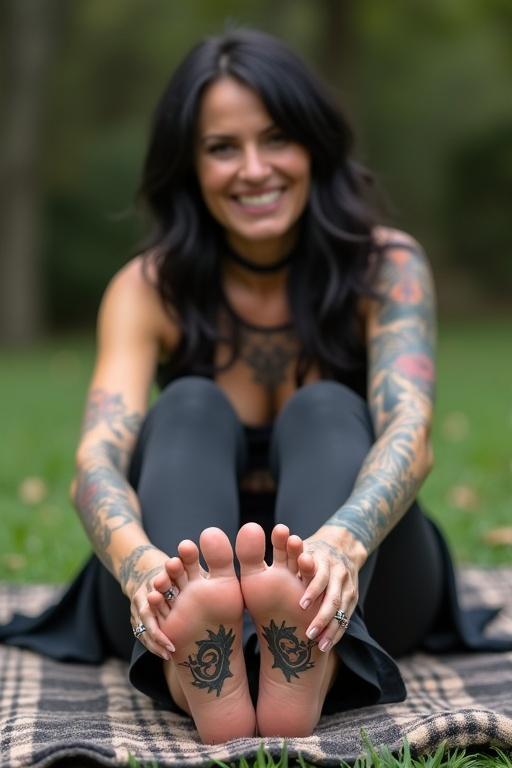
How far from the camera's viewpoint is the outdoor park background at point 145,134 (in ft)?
41.5

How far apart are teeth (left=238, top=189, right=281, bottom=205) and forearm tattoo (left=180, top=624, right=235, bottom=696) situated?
44.4 inches

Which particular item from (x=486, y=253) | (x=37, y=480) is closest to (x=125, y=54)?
(x=486, y=253)

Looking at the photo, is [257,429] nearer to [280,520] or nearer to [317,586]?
[280,520]

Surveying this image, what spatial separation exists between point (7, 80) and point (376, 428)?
11361 millimetres

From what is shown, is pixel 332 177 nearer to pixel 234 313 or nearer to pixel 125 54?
pixel 234 313

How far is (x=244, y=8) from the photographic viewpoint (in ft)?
53.8

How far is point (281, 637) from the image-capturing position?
69.4 inches

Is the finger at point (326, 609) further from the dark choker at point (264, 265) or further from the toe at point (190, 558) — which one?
the dark choker at point (264, 265)

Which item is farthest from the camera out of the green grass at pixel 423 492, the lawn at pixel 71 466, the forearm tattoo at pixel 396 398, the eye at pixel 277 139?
the lawn at pixel 71 466

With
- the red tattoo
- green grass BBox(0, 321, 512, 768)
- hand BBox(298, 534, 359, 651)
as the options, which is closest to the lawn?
green grass BBox(0, 321, 512, 768)

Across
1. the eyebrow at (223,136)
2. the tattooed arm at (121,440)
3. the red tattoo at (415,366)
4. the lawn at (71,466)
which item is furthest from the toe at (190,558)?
the lawn at (71,466)

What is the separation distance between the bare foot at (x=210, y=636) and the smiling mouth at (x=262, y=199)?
106 cm

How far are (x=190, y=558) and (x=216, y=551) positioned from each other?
0.04 m

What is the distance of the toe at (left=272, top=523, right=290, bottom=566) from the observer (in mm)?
1689
